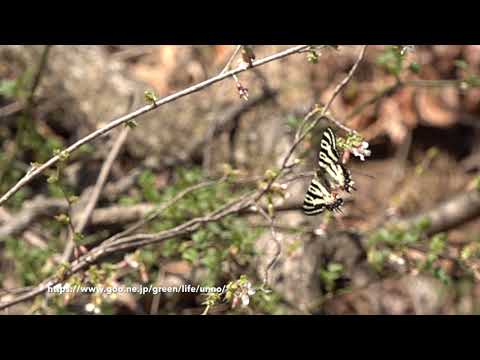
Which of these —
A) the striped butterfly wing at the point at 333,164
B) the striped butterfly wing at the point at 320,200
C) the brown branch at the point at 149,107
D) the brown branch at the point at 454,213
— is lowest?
the striped butterfly wing at the point at 320,200

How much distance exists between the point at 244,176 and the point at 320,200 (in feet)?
6.40

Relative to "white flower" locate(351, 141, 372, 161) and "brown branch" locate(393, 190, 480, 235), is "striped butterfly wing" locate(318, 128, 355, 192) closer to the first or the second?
"white flower" locate(351, 141, 372, 161)

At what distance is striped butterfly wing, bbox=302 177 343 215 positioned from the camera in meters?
1.68

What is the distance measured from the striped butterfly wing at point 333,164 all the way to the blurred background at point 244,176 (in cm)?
26

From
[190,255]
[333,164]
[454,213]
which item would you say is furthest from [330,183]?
[454,213]

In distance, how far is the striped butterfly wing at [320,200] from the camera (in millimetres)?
1680

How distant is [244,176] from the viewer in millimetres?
3656

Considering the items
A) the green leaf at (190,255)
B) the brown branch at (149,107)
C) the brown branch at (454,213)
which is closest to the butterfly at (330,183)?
the brown branch at (149,107)

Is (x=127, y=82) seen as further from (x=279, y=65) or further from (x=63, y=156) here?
(x=63, y=156)

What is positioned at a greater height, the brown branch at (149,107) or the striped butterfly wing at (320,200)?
the brown branch at (149,107)

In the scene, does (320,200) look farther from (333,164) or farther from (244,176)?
(244,176)

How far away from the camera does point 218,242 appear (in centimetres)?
272

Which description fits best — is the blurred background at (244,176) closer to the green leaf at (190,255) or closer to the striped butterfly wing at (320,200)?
the green leaf at (190,255)

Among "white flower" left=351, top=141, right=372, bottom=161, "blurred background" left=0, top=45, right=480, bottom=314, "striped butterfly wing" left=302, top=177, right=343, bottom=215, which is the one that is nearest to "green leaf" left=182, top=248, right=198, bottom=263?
"blurred background" left=0, top=45, right=480, bottom=314
